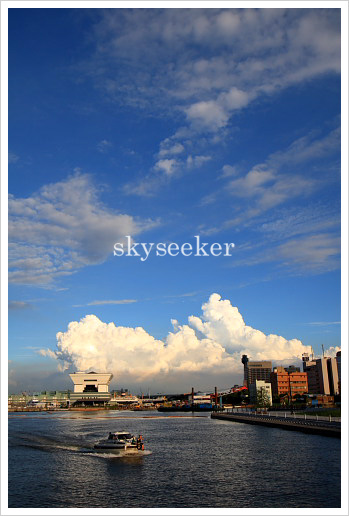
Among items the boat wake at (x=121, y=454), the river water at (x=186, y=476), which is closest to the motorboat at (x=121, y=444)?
the boat wake at (x=121, y=454)

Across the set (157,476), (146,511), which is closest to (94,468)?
(157,476)

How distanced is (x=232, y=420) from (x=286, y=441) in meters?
77.0

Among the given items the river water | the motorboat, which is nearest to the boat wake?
the river water

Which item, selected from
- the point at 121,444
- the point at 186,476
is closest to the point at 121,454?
the point at 121,444

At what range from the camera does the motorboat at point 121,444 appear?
232 feet

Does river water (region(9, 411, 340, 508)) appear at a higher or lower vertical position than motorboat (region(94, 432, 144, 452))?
higher

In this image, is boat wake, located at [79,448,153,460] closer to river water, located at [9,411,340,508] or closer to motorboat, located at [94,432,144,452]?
river water, located at [9,411,340,508]

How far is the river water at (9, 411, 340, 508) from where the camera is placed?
37.4 m

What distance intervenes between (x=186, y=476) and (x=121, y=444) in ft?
88.1

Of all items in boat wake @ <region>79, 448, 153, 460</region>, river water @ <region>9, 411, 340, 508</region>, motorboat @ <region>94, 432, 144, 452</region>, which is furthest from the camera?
motorboat @ <region>94, 432, 144, 452</region>

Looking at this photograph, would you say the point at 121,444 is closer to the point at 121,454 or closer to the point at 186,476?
the point at 121,454

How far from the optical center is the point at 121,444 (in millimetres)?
71562

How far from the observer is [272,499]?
36.7 metres

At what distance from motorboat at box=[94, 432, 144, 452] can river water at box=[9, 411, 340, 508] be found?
248cm
